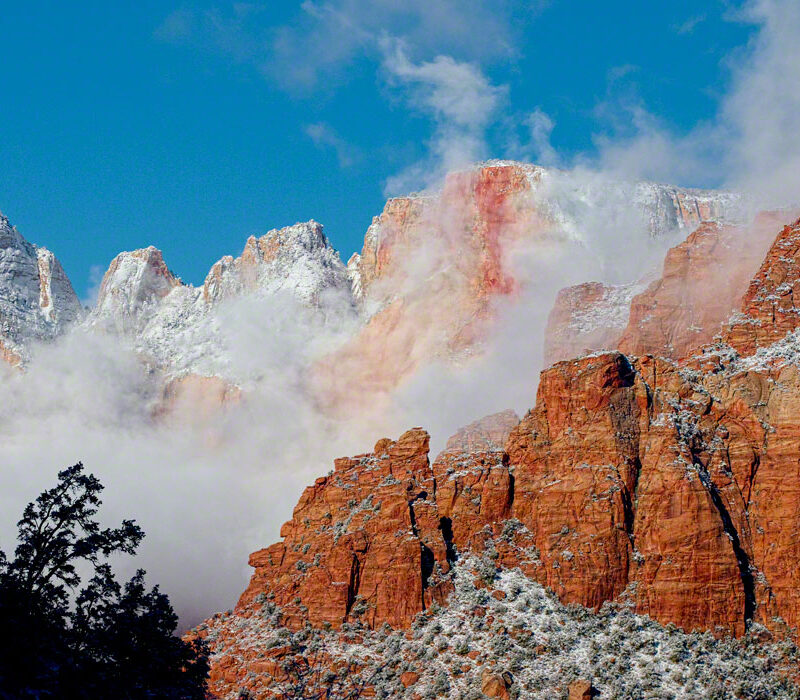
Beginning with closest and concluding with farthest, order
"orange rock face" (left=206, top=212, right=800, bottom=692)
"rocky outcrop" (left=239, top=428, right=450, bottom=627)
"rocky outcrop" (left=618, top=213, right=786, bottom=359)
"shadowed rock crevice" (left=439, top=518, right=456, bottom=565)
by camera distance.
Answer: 1. "orange rock face" (left=206, top=212, right=800, bottom=692)
2. "rocky outcrop" (left=239, top=428, right=450, bottom=627)
3. "shadowed rock crevice" (left=439, top=518, right=456, bottom=565)
4. "rocky outcrop" (left=618, top=213, right=786, bottom=359)

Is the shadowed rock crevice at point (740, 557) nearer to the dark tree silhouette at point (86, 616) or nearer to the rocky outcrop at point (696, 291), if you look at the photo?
the rocky outcrop at point (696, 291)

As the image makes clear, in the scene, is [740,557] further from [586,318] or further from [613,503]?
[586,318]

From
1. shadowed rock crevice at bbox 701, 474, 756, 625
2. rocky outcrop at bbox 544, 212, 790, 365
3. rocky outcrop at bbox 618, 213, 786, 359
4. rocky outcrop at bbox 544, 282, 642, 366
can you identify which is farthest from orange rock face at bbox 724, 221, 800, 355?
rocky outcrop at bbox 544, 282, 642, 366

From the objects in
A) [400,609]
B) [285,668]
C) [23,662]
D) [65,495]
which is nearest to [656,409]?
[400,609]

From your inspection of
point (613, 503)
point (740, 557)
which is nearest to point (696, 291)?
point (613, 503)

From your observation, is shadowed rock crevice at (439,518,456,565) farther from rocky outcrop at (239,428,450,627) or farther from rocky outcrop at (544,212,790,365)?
rocky outcrop at (544,212,790,365)

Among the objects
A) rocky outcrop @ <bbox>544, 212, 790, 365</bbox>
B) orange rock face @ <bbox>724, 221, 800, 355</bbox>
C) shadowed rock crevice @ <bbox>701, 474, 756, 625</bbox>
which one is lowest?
shadowed rock crevice @ <bbox>701, 474, 756, 625</bbox>

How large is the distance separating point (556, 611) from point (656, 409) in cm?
2515

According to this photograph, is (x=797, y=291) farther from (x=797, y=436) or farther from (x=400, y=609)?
(x=400, y=609)

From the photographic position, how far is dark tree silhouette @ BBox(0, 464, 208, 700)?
53375 mm

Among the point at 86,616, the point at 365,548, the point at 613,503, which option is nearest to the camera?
the point at 86,616

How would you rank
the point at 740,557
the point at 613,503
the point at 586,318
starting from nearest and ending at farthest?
the point at 740,557, the point at 613,503, the point at 586,318

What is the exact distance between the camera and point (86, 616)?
59.7 m

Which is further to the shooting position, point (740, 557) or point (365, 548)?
point (365, 548)
